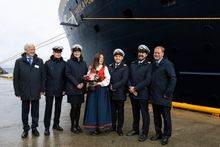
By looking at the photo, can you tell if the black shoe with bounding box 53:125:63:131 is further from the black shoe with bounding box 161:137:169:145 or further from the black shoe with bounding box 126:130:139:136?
the black shoe with bounding box 161:137:169:145

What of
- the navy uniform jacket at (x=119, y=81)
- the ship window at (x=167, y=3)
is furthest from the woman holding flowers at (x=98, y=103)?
the ship window at (x=167, y=3)

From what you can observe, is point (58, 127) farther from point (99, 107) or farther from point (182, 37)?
point (182, 37)

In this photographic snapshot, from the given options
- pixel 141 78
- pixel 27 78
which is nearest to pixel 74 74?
pixel 27 78

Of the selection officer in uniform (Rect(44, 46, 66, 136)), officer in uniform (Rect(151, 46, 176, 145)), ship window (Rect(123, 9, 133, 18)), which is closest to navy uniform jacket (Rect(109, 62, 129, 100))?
officer in uniform (Rect(151, 46, 176, 145))

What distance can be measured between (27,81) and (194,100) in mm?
3930

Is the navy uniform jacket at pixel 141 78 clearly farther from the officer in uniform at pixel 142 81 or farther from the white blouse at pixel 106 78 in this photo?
the white blouse at pixel 106 78

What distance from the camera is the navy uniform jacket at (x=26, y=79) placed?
150 inches

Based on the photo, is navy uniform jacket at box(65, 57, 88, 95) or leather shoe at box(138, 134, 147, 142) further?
navy uniform jacket at box(65, 57, 88, 95)

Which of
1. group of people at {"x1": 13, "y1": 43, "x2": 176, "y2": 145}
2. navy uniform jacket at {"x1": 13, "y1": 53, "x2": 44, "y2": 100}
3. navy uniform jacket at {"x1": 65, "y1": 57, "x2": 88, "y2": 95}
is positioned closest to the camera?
group of people at {"x1": 13, "y1": 43, "x2": 176, "y2": 145}

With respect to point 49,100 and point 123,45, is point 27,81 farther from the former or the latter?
point 123,45

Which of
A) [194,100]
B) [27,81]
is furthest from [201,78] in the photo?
[27,81]

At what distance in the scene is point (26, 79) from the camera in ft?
12.5

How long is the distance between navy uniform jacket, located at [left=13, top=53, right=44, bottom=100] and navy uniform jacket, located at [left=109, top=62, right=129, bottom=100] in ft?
3.99

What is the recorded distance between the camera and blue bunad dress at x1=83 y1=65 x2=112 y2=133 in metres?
3.92
